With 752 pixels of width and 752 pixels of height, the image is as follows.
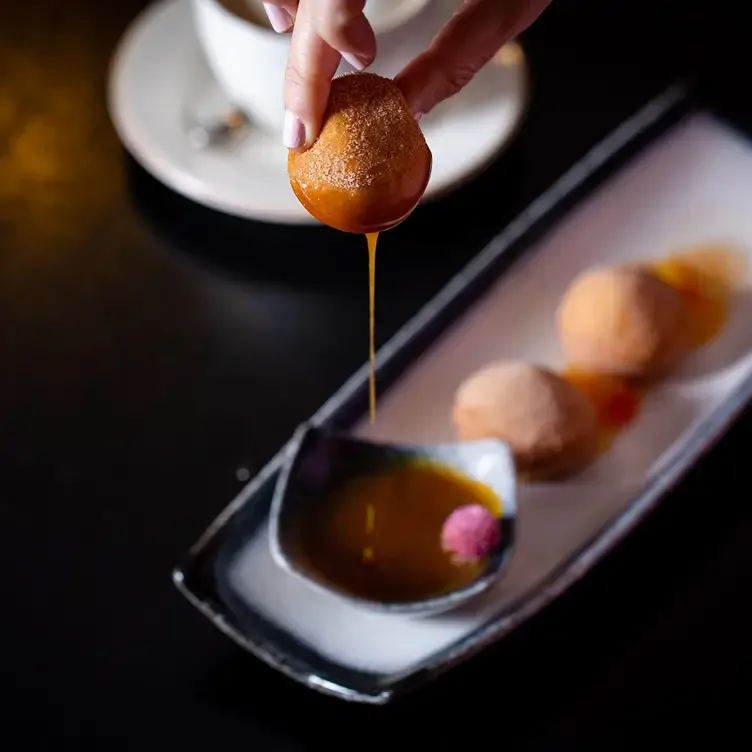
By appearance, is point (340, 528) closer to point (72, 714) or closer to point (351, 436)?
point (351, 436)

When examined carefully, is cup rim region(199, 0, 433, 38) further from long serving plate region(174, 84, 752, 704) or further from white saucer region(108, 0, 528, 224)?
long serving plate region(174, 84, 752, 704)

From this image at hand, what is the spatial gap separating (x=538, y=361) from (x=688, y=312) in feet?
0.56

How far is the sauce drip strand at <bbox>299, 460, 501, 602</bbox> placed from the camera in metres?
0.87

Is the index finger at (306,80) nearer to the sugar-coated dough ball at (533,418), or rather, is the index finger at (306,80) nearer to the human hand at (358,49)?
the human hand at (358,49)

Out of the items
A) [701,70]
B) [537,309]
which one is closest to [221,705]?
[537,309]

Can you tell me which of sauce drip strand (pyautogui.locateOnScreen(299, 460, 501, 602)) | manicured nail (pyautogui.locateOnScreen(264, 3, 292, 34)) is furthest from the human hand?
sauce drip strand (pyautogui.locateOnScreen(299, 460, 501, 602))

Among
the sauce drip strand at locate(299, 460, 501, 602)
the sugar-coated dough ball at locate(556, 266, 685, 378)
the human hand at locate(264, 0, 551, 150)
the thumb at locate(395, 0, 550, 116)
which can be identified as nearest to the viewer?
the human hand at locate(264, 0, 551, 150)

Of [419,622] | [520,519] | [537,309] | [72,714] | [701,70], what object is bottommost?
[72,714]

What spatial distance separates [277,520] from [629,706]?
12.9 inches

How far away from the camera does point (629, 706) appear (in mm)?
854

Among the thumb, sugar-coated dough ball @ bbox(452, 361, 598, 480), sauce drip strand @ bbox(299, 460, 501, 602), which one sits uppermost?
the thumb

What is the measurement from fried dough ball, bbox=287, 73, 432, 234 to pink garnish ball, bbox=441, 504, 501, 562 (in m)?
0.28

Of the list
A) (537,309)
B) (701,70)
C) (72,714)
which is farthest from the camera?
(701,70)

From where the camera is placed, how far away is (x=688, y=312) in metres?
1.07
